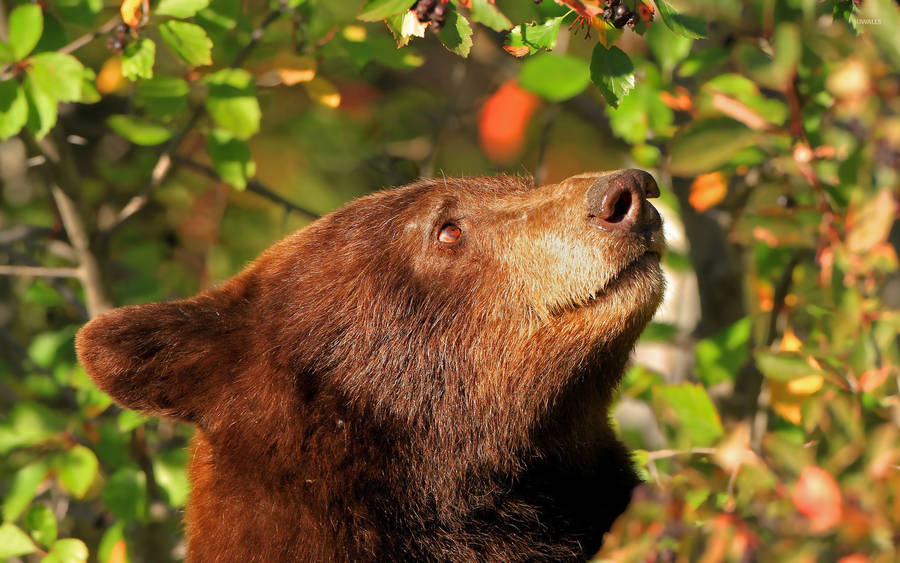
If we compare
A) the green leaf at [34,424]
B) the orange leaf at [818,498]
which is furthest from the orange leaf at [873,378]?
the green leaf at [34,424]

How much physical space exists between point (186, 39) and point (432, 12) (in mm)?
1278

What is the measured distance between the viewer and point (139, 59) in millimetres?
3543

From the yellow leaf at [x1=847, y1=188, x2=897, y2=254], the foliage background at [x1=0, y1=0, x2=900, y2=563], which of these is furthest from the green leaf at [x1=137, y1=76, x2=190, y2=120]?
the yellow leaf at [x1=847, y1=188, x2=897, y2=254]

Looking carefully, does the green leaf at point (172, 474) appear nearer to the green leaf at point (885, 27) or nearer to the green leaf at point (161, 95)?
the green leaf at point (161, 95)

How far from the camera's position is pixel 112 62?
4770 millimetres

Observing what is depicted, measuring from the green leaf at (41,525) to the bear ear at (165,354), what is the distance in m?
0.80

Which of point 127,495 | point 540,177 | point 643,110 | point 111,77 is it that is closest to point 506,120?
point 540,177

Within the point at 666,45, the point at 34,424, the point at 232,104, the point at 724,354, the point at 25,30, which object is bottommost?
the point at 34,424

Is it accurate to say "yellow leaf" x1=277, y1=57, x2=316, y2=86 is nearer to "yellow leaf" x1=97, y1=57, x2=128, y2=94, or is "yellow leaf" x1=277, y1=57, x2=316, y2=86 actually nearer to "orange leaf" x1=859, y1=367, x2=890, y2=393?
"yellow leaf" x1=97, y1=57, x2=128, y2=94

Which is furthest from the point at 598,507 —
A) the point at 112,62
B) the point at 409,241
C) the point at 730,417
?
the point at 112,62

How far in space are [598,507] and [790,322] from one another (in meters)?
1.70

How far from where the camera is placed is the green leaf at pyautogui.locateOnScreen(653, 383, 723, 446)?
137 inches

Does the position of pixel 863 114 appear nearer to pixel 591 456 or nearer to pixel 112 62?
pixel 591 456

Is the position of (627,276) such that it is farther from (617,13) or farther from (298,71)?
(298,71)
